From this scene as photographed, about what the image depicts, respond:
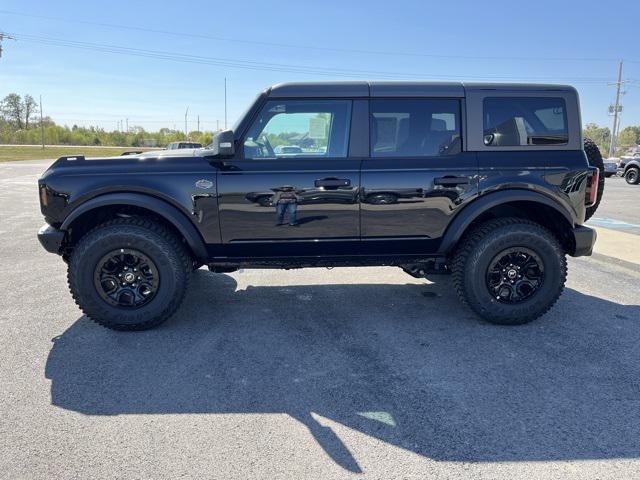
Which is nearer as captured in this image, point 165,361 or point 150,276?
point 165,361

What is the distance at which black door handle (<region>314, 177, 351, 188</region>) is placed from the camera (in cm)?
384

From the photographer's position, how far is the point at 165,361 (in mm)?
3432

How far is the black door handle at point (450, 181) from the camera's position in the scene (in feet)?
12.8

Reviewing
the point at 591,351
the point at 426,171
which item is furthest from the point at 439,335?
the point at 426,171

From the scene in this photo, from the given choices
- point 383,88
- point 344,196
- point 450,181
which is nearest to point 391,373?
point 344,196

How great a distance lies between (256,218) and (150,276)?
3.41 feet

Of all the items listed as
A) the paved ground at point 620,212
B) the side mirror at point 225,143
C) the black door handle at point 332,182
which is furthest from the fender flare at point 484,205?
the paved ground at point 620,212

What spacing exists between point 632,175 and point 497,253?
18604mm

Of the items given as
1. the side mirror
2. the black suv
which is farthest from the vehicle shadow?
the side mirror

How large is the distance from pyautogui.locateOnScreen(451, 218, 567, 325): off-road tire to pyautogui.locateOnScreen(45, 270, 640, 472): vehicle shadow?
0.15 m

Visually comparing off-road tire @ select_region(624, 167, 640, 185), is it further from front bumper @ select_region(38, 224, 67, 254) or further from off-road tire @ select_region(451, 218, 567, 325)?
front bumper @ select_region(38, 224, 67, 254)

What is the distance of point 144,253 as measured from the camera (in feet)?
12.6

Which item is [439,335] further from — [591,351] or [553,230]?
[553,230]

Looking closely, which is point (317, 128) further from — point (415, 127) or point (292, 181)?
point (415, 127)
